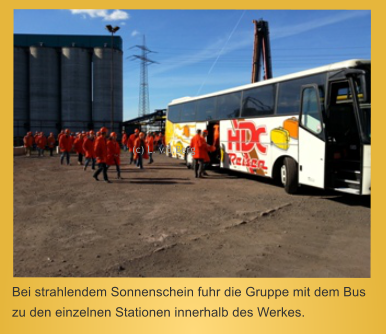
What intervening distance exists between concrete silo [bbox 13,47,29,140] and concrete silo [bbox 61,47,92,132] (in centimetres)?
425

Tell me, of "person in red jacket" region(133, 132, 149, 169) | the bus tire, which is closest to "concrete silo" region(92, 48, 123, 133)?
"person in red jacket" region(133, 132, 149, 169)

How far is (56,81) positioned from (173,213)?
39.4m

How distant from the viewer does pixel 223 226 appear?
22.8 ft

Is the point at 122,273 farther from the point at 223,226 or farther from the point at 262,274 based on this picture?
the point at 223,226

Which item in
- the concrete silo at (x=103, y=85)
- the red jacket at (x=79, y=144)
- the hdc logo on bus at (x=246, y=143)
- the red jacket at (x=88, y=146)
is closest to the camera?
the hdc logo on bus at (x=246, y=143)

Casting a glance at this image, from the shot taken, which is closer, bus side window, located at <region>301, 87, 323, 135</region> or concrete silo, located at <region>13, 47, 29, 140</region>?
bus side window, located at <region>301, 87, 323, 135</region>

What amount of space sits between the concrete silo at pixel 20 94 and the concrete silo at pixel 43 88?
78 centimetres

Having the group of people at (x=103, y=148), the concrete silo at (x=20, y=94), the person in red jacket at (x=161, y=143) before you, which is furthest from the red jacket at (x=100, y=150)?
the concrete silo at (x=20, y=94)

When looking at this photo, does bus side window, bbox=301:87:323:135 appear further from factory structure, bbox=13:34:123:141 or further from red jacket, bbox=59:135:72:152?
factory structure, bbox=13:34:123:141

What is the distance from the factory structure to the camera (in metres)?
41.8

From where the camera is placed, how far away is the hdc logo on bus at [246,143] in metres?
12.1

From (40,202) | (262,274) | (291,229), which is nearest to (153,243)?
(262,274)

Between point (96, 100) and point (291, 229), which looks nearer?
point (291, 229)

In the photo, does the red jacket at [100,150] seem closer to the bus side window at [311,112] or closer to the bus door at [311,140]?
the bus door at [311,140]
